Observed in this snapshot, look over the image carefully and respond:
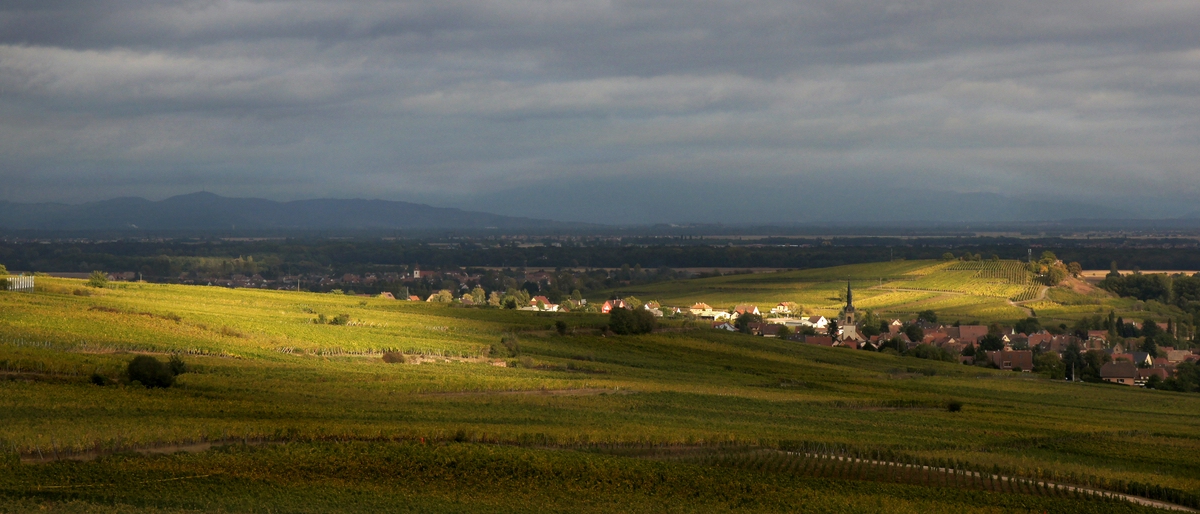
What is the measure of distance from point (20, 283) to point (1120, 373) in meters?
89.0

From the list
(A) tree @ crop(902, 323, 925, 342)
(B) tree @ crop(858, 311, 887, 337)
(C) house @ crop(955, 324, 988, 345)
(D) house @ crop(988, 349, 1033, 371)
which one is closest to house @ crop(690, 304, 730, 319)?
(B) tree @ crop(858, 311, 887, 337)

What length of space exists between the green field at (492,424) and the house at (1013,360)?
19.0 m

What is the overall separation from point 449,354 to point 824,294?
10654 cm

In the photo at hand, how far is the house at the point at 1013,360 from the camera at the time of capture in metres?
99.3

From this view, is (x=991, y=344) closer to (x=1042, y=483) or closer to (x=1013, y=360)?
(x=1013, y=360)

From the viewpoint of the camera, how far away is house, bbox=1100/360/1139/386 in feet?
305

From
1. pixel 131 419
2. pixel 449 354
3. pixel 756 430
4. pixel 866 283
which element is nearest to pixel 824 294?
pixel 866 283

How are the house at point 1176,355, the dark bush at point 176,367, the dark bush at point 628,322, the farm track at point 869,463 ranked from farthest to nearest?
1. the house at point 1176,355
2. the dark bush at point 628,322
3. the dark bush at point 176,367
4. the farm track at point 869,463

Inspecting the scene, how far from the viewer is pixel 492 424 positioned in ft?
131

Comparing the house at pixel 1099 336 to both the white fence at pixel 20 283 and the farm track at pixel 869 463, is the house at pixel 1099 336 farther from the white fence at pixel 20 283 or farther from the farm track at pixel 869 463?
the white fence at pixel 20 283

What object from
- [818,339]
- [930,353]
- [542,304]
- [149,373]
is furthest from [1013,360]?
[149,373]

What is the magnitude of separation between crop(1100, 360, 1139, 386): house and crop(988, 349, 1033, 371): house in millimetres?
6166

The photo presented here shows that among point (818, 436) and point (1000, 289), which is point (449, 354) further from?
point (1000, 289)

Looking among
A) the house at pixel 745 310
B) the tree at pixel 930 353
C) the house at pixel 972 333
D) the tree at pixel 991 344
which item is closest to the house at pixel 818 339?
the tree at pixel 930 353
